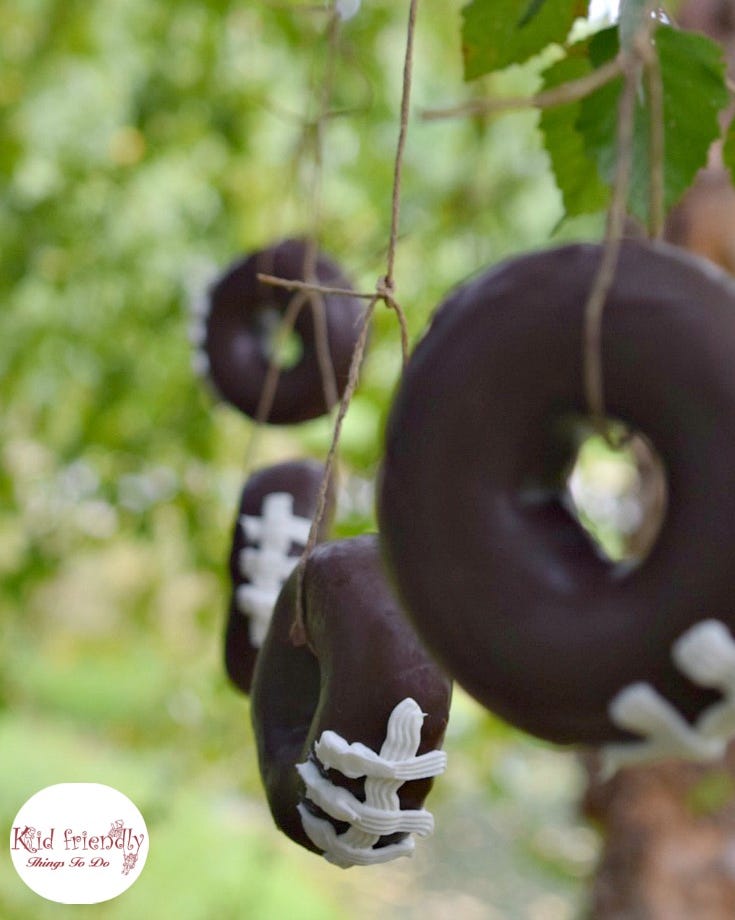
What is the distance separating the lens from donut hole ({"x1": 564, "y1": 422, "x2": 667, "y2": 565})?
0.37 m

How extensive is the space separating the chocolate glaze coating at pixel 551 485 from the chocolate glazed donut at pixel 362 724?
5.1 inches

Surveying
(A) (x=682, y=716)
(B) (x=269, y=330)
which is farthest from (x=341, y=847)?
(B) (x=269, y=330)

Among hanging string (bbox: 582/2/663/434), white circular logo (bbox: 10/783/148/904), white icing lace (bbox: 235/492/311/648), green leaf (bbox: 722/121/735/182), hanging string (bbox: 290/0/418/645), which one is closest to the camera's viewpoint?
hanging string (bbox: 582/2/663/434)

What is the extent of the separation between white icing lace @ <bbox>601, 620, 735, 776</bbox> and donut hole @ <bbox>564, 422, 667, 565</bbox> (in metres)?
0.03

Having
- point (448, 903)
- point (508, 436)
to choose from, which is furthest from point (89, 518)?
point (448, 903)

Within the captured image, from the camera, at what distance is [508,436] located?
357 mm

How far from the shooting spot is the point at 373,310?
20.7 inches

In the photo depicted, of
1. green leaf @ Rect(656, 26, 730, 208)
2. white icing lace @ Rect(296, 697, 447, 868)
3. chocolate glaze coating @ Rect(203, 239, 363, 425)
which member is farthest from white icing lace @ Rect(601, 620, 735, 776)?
chocolate glaze coating @ Rect(203, 239, 363, 425)

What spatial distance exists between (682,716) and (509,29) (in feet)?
1.32

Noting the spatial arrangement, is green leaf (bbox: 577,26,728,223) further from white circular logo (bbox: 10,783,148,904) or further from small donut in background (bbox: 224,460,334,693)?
white circular logo (bbox: 10,783,148,904)

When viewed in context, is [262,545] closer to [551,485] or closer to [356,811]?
[356,811]

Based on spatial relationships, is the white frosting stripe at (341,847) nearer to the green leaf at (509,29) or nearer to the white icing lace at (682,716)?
the white icing lace at (682,716)

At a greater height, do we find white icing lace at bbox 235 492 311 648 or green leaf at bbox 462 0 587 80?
green leaf at bbox 462 0 587 80

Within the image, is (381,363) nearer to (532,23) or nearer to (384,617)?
(532,23)
